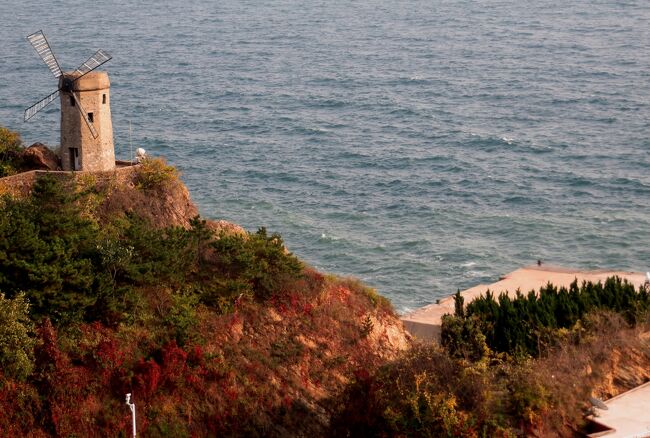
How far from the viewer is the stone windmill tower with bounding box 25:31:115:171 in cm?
5472

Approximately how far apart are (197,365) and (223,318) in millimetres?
3838

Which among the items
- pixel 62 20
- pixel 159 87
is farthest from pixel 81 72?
pixel 62 20

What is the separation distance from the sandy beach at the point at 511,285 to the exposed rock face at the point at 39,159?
19.7 meters

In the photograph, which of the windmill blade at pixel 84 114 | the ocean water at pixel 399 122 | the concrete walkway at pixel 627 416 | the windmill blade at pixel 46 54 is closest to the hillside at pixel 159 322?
the windmill blade at pixel 84 114

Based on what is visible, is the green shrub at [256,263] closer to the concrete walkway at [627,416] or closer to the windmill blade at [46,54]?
the windmill blade at [46,54]

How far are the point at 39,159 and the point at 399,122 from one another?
70186mm

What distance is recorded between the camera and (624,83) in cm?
13475

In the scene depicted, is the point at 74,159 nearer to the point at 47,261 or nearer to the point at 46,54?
the point at 46,54

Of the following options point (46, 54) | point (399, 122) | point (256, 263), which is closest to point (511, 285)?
point (256, 263)

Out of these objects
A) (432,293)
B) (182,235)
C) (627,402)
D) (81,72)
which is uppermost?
(81,72)

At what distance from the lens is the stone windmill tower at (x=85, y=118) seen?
5472cm

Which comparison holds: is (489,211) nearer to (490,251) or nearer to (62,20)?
(490,251)

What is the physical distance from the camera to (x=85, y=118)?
180ft

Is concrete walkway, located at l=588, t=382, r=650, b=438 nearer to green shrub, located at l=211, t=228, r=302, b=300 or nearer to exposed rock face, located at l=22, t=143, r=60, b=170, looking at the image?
green shrub, located at l=211, t=228, r=302, b=300
